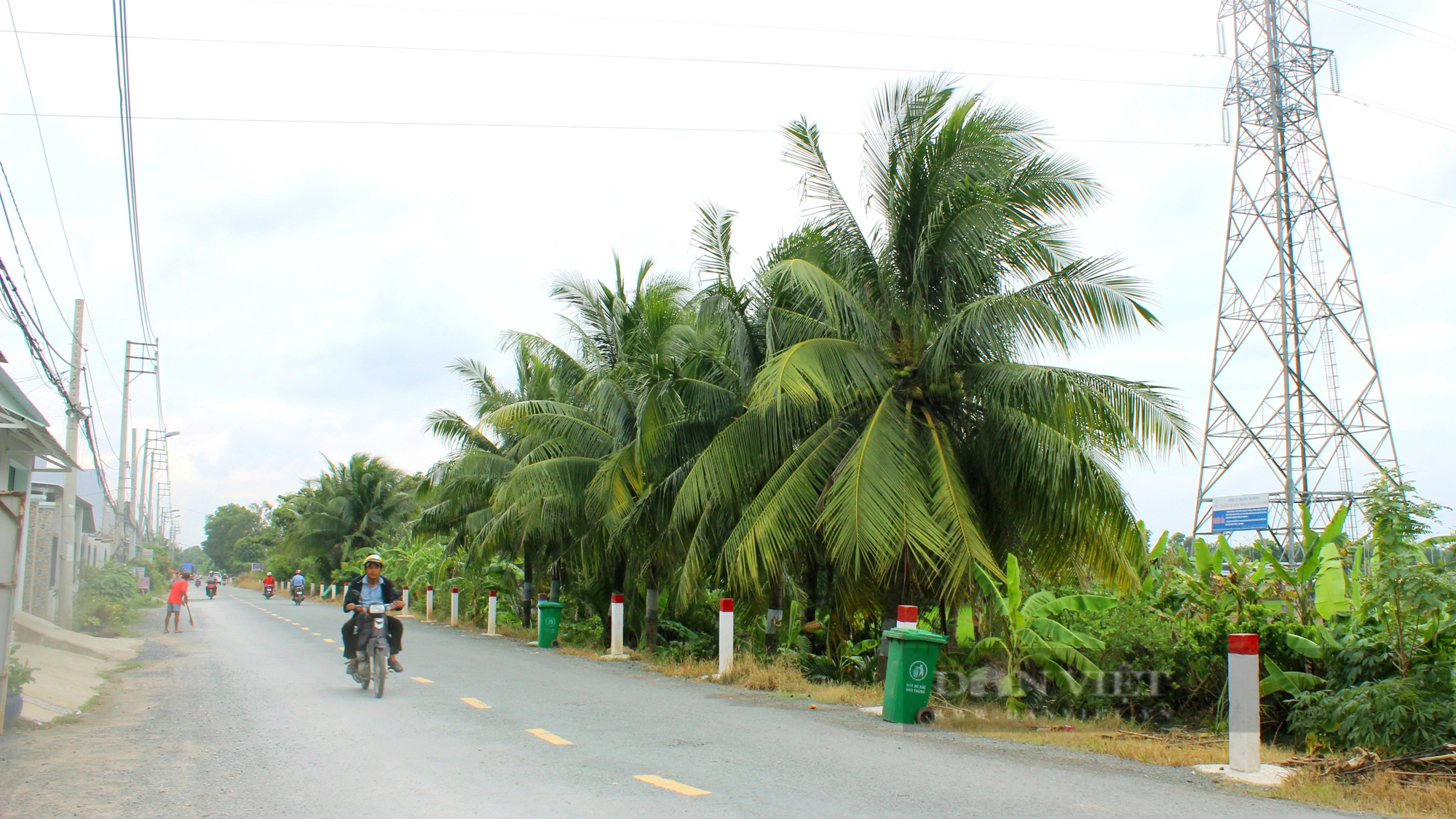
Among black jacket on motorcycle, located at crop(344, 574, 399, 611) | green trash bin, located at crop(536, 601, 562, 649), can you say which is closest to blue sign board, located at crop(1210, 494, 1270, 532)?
green trash bin, located at crop(536, 601, 562, 649)

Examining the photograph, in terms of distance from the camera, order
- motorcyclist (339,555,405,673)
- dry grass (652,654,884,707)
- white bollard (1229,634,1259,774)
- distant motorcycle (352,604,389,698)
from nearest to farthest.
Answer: white bollard (1229,634,1259,774)
distant motorcycle (352,604,389,698)
dry grass (652,654,884,707)
motorcyclist (339,555,405,673)

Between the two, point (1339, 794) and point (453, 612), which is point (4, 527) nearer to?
point (1339, 794)

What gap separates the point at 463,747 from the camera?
25.4ft

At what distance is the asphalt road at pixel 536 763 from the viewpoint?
5879 mm

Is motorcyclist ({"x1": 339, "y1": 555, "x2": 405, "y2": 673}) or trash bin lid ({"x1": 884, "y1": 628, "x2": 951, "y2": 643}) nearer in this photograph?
trash bin lid ({"x1": 884, "y1": 628, "x2": 951, "y2": 643})

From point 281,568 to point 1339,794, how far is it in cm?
7256

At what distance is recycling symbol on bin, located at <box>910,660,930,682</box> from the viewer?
31.6 ft

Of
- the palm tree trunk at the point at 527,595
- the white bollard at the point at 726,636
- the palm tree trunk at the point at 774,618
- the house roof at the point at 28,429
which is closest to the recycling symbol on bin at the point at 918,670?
the white bollard at the point at 726,636

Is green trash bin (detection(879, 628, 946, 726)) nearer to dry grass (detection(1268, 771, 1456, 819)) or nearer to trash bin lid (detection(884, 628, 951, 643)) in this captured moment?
trash bin lid (detection(884, 628, 951, 643))

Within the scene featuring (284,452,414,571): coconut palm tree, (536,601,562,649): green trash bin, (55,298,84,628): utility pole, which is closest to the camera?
(536,601,562,649): green trash bin

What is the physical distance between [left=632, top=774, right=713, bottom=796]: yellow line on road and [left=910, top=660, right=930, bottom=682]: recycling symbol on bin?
3686 mm

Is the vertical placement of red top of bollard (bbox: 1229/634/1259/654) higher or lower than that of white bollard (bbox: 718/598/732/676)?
higher

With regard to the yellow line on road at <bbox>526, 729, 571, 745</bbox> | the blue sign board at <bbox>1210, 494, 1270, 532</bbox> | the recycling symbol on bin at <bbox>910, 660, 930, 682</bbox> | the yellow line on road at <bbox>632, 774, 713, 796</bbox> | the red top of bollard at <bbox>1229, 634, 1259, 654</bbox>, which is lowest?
the yellow line on road at <bbox>526, 729, 571, 745</bbox>

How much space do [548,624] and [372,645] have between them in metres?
9.48
